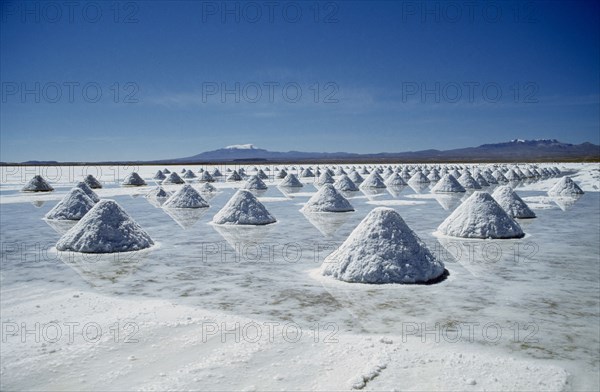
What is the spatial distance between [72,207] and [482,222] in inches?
438

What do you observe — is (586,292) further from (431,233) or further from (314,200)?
(314,200)

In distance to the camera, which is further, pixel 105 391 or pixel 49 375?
pixel 49 375

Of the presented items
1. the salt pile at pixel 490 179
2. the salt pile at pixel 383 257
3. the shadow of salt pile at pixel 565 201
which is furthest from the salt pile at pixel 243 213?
the salt pile at pixel 490 179

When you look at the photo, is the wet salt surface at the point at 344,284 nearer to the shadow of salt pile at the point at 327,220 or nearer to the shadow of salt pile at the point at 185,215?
the shadow of salt pile at the point at 327,220

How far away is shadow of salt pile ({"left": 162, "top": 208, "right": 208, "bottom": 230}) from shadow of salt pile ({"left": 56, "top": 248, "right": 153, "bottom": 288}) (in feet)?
12.9

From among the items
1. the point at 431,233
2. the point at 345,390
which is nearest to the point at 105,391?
the point at 345,390

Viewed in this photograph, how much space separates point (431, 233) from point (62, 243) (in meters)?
8.00

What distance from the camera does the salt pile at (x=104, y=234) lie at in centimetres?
947

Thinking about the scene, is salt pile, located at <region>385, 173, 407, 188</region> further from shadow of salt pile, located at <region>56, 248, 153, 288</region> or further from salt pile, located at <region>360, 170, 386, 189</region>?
shadow of salt pile, located at <region>56, 248, 153, 288</region>

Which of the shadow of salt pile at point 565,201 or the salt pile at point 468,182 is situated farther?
the salt pile at point 468,182

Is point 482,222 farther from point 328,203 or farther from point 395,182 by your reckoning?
point 395,182

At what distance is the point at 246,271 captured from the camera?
7926 millimetres

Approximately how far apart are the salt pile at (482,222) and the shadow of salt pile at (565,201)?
7.83m

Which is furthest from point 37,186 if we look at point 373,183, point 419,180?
point 419,180
